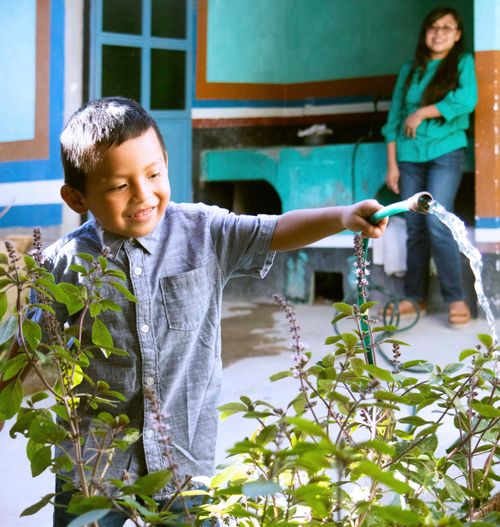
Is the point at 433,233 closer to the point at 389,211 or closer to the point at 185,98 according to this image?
the point at 185,98

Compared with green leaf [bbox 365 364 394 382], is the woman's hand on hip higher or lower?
higher

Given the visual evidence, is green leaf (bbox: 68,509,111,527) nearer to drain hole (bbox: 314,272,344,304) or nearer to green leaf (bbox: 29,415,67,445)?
green leaf (bbox: 29,415,67,445)

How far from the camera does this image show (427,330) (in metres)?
A: 4.79

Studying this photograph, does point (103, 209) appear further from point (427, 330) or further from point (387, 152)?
point (387, 152)

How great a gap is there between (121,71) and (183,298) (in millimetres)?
4380

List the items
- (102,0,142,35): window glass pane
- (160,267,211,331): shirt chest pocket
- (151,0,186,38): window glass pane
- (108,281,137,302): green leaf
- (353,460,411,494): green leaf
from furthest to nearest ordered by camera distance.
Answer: (151,0,186,38): window glass pane < (102,0,142,35): window glass pane < (160,267,211,331): shirt chest pocket < (108,281,137,302): green leaf < (353,460,411,494): green leaf

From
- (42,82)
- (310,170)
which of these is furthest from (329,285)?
(42,82)

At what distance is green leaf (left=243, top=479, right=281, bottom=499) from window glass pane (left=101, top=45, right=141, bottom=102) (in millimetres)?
4955

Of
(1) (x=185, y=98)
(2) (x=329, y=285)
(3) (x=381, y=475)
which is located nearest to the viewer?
(3) (x=381, y=475)

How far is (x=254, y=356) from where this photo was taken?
4297 mm

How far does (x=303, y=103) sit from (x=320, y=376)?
18.8ft

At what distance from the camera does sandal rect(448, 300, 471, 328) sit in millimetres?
4844

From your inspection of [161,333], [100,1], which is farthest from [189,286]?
[100,1]

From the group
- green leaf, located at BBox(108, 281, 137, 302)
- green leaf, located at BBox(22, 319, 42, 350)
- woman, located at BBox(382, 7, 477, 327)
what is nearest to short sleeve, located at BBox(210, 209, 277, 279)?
green leaf, located at BBox(108, 281, 137, 302)
